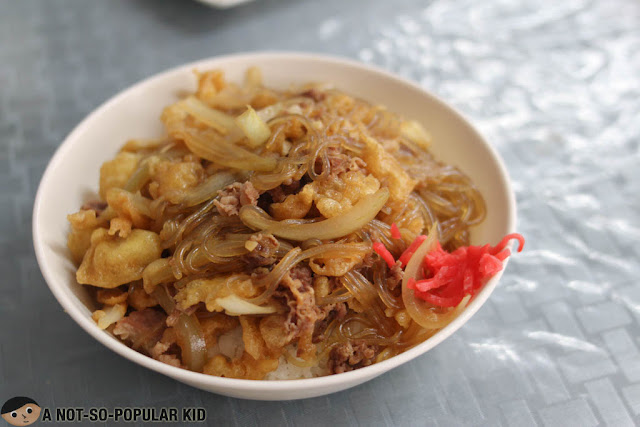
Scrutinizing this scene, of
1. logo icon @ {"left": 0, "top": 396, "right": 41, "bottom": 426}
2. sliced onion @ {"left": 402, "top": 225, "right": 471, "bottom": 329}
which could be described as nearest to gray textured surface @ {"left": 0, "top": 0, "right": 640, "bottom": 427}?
logo icon @ {"left": 0, "top": 396, "right": 41, "bottom": 426}

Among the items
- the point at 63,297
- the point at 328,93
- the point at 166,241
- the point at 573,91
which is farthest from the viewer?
the point at 573,91

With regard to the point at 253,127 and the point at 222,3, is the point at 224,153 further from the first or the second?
the point at 222,3

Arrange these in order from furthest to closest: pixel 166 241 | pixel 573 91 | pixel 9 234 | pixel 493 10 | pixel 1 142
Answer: pixel 493 10
pixel 573 91
pixel 1 142
pixel 9 234
pixel 166 241

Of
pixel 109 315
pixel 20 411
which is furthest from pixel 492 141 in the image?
pixel 20 411

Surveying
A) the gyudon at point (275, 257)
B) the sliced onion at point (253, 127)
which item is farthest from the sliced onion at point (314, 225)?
the sliced onion at point (253, 127)

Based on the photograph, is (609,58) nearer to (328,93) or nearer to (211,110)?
(328,93)

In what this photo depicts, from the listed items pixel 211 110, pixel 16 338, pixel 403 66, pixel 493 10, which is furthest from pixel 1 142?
pixel 493 10

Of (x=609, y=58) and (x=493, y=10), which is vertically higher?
(x=493, y=10)
